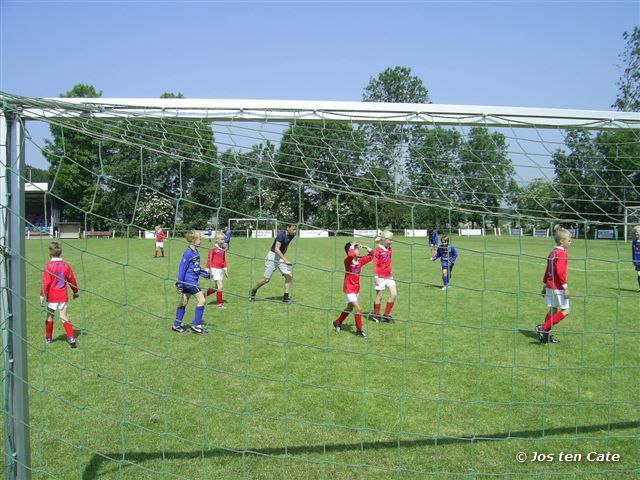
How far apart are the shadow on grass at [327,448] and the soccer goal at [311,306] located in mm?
24

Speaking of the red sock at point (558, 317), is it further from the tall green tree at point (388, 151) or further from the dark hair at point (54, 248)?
the dark hair at point (54, 248)

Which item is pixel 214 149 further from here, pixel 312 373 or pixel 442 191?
pixel 312 373

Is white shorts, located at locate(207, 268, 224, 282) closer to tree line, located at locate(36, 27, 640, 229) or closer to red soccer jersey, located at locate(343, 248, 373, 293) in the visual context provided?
red soccer jersey, located at locate(343, 248, 373, 293)

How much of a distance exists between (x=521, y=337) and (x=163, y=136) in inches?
228

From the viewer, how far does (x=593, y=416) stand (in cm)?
445

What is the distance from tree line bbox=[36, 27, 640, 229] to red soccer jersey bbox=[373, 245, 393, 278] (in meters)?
3.01

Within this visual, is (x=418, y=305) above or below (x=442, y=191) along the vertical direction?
below

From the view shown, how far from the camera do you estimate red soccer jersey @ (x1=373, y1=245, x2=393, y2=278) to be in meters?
7.88

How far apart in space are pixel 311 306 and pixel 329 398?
3.87ft

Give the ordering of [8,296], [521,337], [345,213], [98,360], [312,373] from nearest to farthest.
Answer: [8,296] < [345,213] < [312,373] < [98,360] < [521,337]

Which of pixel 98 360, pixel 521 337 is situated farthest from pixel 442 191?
pixel 98 360

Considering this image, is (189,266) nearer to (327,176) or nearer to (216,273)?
(216,273)

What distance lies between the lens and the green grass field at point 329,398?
3594 millimetres

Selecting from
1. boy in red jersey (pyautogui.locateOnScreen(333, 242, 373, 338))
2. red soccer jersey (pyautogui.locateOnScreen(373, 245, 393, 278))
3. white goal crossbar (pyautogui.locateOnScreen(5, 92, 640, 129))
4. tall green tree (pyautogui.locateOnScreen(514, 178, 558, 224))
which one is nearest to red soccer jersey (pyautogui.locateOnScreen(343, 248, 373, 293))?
boy in red jersey (pyautogui.locateOnScreen(333, 242, 373, 338))
